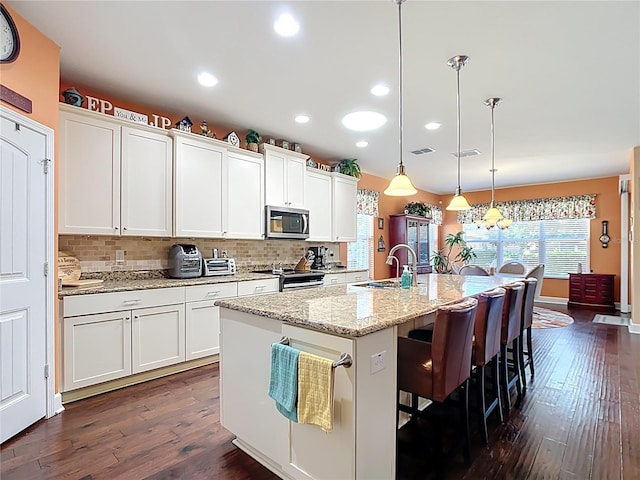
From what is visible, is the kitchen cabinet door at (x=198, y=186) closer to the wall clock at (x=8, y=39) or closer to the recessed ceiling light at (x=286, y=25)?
the wall clock at (x=8, y=39)

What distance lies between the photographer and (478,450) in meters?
2.07

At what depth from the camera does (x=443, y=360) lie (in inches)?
67.2

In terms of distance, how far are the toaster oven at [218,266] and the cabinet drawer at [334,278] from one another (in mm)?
1310

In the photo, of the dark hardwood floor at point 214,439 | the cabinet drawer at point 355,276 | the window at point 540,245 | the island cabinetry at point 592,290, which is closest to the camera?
the dark hardwood floor at point 214,439

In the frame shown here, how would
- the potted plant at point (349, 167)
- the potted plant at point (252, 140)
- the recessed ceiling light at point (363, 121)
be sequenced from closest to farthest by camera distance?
the recessed ceiling light at point (363, 121)
the potted plant at point (252, 140)
the potted plant at point (349, 167)

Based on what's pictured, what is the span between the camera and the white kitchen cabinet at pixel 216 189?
3.50 metres

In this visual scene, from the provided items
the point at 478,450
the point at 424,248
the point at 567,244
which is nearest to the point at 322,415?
the point at 478,450

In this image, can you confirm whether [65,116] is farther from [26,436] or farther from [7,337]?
[26,436]

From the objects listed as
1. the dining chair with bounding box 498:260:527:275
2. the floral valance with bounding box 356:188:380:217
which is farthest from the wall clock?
the dining chair with bounding box 498:260:527:275

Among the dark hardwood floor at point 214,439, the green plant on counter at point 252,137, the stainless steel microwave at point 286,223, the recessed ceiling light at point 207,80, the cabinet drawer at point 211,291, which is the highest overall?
the recessed ceiling light at point 207,80

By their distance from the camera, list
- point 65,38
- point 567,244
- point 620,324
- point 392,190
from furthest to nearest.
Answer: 1. point 567,244
2. point 620,324
3. point 392,190
4. point 65,38

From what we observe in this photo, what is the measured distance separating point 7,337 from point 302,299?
1.85m

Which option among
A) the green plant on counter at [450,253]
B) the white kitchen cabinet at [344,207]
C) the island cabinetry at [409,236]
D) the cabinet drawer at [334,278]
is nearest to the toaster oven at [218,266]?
the cabinet drawer at [334,278]

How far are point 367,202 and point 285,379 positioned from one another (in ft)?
16.3
